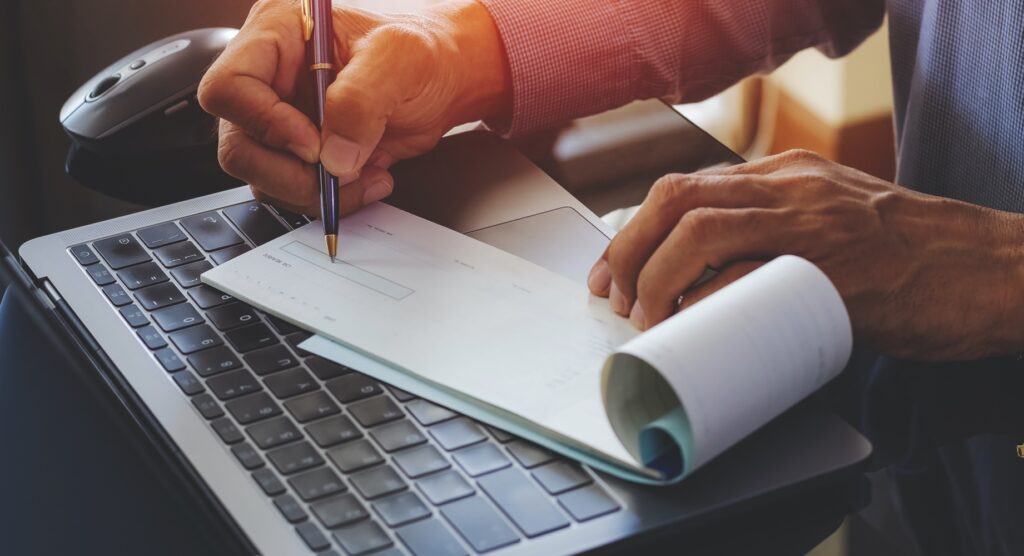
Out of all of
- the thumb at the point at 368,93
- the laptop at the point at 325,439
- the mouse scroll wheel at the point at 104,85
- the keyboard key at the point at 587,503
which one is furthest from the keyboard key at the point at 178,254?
the keyboard key at the point at 587,503

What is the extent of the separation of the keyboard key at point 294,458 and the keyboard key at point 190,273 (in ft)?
0.59

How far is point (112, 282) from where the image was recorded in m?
0.67

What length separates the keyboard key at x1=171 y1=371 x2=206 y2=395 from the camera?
22.6 inches

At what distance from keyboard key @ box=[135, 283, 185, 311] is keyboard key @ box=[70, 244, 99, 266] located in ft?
0.17

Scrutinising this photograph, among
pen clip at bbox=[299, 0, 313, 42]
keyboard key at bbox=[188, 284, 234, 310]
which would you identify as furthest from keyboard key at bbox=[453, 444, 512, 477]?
pen clip at bbox=[299, 0, 313, 42]

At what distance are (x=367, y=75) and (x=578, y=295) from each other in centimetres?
23

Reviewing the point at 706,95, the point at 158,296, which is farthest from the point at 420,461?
the point at 706,95

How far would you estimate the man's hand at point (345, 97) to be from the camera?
715 millimetres

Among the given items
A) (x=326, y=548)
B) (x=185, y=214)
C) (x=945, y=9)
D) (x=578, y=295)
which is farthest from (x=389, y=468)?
(x=945, y=9)

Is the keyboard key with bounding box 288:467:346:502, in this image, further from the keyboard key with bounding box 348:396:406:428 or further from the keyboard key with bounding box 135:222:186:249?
the keyboard key with bounding box 135:222:186:249

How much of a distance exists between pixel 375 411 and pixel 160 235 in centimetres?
25

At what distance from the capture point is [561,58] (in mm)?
870

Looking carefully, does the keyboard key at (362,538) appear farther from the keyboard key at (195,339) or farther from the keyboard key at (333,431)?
the keyboard key at (195,339)

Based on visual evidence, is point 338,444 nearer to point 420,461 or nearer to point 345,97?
point 420,461
